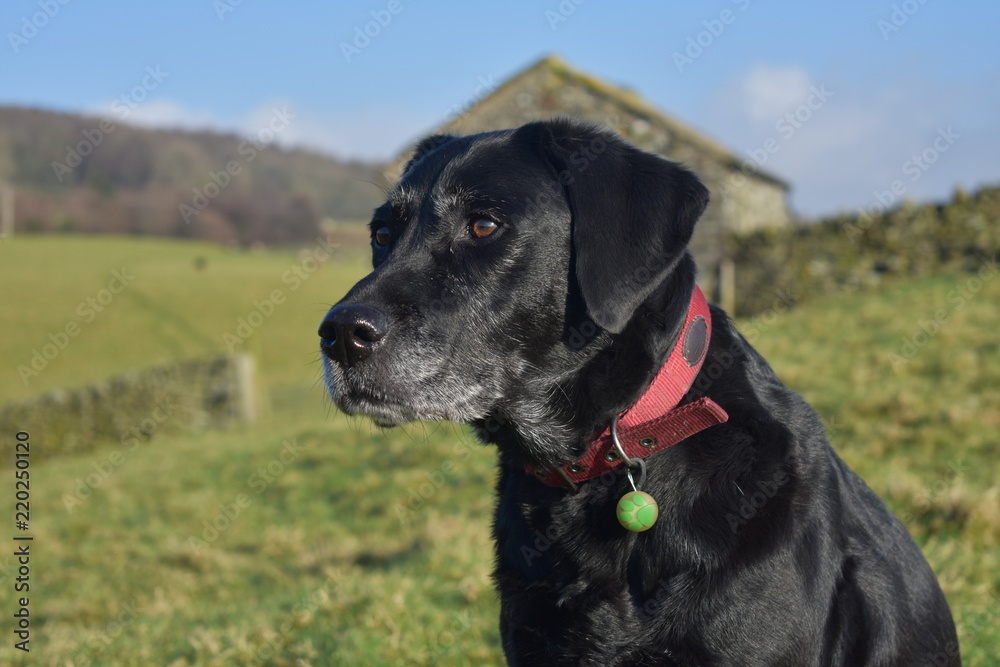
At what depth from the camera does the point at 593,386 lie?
2.69 meters

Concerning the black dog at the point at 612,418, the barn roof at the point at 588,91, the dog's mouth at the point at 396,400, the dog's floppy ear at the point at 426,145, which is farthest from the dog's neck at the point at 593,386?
the barn roof at the point at 588,91

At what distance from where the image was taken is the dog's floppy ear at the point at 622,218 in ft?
8.42

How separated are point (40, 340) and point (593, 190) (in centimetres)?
3472

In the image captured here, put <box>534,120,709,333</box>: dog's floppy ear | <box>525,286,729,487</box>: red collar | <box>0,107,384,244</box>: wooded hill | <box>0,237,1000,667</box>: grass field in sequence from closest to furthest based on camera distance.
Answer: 1. <box>525,286,729,487</box>: red collar
2. <box>534,120,709,333</box>: dog's floppy ear
3. <box>0,237,1000,667</box>: grass field
4. <box>0,107,384,244</box>: wooded hill

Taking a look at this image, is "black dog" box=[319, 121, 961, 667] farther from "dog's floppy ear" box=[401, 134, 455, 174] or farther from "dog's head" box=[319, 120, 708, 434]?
"dog's floppy ear" box=[401, 134, 455, 174]

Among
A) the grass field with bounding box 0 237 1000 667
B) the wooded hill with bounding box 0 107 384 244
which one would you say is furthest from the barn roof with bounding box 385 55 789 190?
the wooded hill with bounding box 0 107 384 244

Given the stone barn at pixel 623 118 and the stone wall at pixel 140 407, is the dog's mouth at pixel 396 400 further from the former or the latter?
the stone barn at pixel 623 118

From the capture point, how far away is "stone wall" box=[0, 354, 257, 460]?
1870 cm

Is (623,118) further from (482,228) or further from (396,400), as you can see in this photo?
(396,400)

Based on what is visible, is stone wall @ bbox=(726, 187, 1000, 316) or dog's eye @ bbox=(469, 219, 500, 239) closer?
dog's eye @ bbox=(469, 219, 500, 239)

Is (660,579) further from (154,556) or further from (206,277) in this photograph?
(206,277)

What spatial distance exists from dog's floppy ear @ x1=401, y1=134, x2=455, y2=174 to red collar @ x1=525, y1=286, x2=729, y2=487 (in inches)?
57.6

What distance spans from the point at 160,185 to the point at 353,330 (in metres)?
52.8

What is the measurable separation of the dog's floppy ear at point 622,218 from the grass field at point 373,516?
106 centimetres
